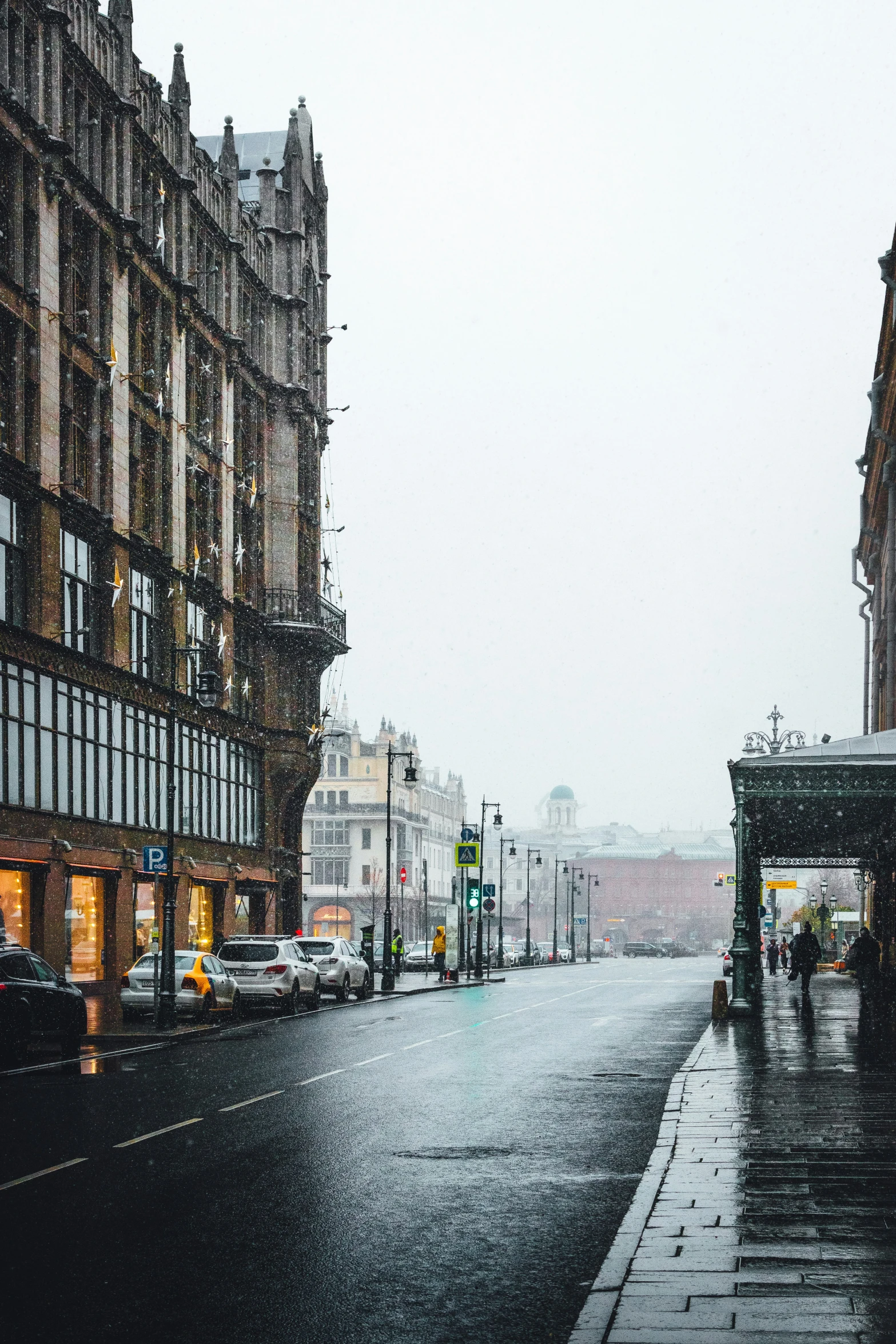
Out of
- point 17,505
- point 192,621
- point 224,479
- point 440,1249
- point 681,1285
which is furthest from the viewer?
point 224,479

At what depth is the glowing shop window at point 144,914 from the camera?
4638 centimetres

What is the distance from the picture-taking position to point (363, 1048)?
26016 mm

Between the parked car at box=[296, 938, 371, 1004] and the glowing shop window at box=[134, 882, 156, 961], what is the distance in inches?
199

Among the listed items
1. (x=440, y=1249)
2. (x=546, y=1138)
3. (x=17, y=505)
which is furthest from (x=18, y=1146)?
(x=17, y=505)

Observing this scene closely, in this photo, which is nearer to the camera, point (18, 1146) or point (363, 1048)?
point (18, 1146)

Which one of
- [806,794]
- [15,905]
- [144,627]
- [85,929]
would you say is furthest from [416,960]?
[806,794]

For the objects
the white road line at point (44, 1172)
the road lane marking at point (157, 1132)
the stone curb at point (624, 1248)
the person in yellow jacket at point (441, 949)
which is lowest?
the person in yellow jacket at point (441, 949)

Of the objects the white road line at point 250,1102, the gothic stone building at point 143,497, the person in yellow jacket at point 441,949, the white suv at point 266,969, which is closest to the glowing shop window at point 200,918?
the gothic stone building at point 143,497

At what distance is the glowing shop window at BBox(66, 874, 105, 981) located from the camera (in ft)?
137

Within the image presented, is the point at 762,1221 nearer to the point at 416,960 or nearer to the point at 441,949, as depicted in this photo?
the point at 441,949

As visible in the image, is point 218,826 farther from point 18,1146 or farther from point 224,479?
point 18,1146

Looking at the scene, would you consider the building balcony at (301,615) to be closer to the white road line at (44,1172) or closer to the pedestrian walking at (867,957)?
the pedestrian walking at (867,957)

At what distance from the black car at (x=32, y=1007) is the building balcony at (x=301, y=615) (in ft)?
114

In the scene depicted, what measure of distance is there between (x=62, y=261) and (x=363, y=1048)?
971 inches
